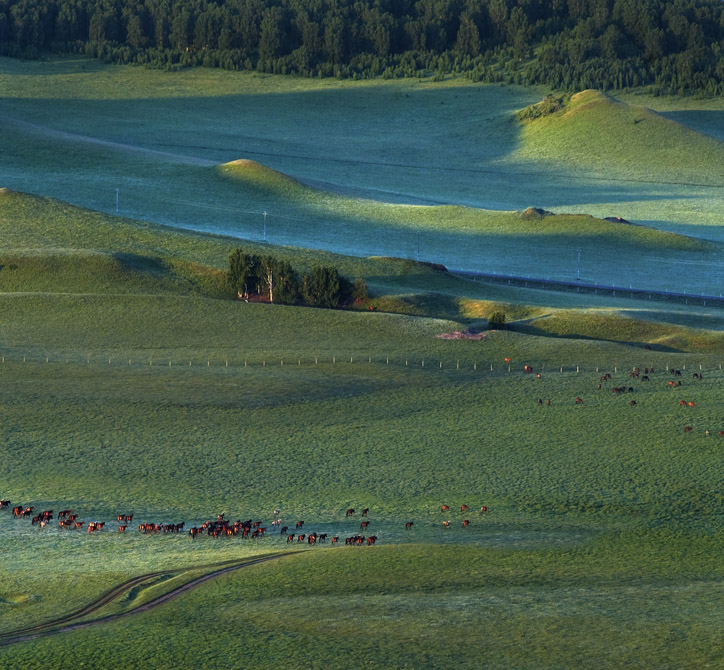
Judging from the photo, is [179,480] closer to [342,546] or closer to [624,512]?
[342,546]

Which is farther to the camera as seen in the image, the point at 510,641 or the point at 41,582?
the point at 41,582

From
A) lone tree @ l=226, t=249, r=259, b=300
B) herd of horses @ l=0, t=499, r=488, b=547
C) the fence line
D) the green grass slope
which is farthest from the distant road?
herd of horses @ l=0, t=499, r=488, b=547

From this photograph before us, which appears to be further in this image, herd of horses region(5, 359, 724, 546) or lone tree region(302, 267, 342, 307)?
lone tree region(302, 267, 342, 307)

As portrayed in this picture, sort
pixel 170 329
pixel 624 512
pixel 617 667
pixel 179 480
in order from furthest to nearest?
1. pixel 170 329
2. pixel 179 480
3. pixel 624 512
4. pixel 617 667

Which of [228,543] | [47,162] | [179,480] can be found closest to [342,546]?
[228,543]

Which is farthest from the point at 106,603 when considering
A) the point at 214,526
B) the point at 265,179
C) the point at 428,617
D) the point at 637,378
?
the point at 265,179

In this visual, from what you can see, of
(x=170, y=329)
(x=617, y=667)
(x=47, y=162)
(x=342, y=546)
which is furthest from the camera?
(x=47, y=162)

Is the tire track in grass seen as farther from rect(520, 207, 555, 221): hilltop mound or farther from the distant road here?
rect(520, 207, 555, 221): hilltop mound
